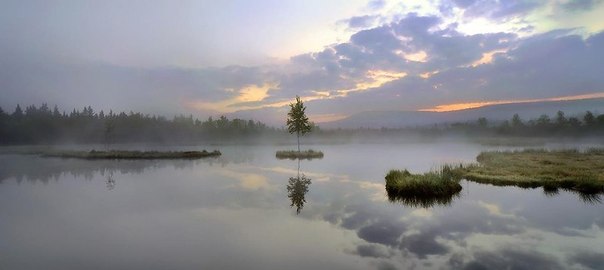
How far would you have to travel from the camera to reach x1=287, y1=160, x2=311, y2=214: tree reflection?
2533 centimetres

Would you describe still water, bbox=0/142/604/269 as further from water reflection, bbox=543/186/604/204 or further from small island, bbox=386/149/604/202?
small island, bbox=386/149/604/202

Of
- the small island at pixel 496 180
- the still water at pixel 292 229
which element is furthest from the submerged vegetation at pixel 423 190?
the still water at pixel 292 229

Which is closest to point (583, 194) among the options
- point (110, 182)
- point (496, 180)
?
point (496, 180)

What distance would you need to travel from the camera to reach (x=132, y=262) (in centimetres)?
1366

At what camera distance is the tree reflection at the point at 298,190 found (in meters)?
25.3

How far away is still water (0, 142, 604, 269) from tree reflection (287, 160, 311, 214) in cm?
14

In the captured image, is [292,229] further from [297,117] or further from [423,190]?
[297,117]

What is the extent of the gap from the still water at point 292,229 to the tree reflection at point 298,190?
140 mm

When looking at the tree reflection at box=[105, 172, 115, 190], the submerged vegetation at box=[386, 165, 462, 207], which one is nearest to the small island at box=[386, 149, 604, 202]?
the submerged vegetation at box=[386, 165, 462, 207]

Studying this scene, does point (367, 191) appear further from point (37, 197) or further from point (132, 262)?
point (37, 197)

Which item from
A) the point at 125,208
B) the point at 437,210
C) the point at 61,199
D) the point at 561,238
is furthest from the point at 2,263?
the point at 561,238

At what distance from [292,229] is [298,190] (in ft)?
41.1

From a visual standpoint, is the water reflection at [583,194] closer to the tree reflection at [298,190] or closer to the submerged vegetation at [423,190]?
the submerged vegetation at [423,190]

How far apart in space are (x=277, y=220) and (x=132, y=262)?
836 cm
